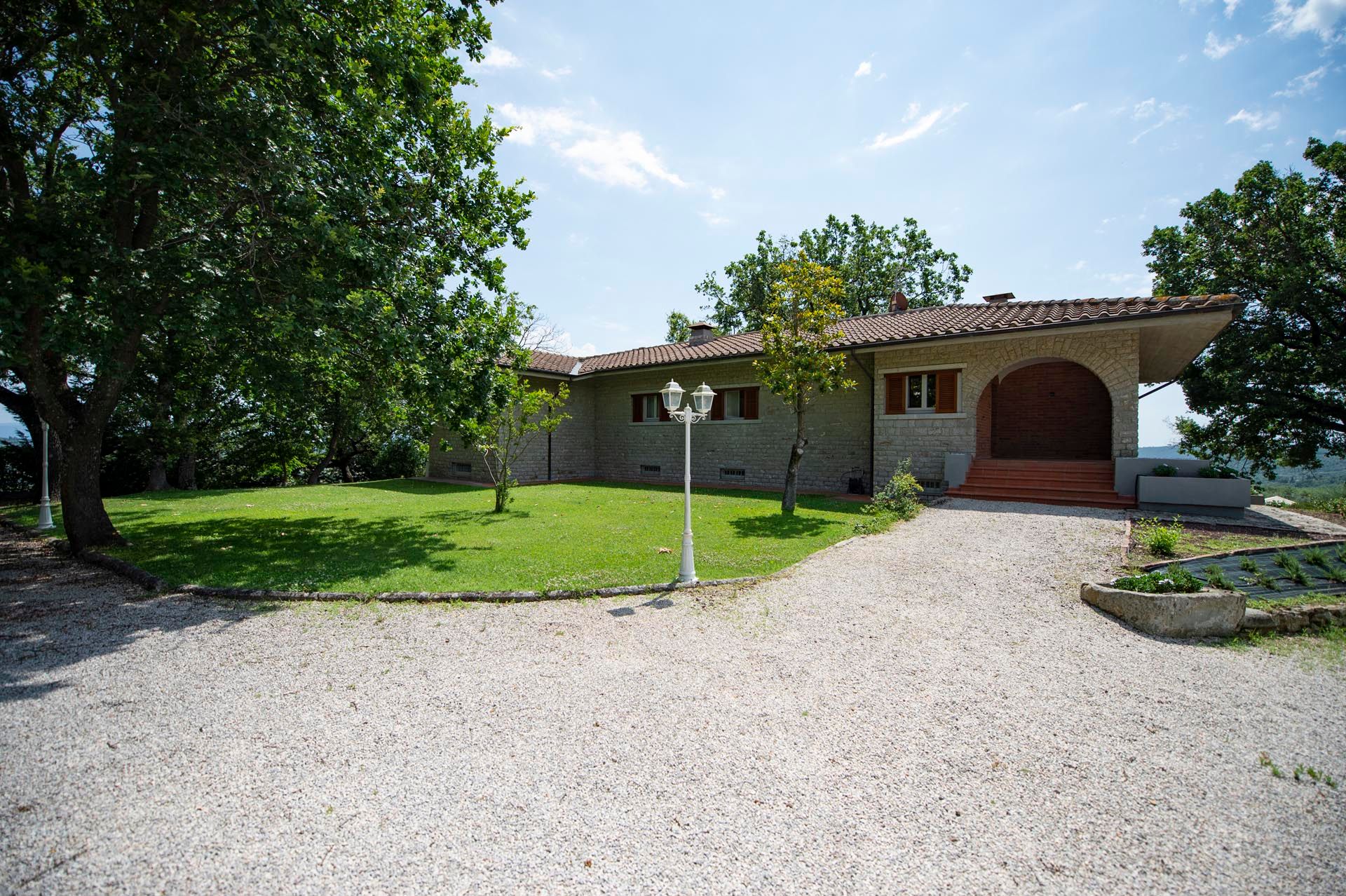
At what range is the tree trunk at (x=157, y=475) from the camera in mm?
17109

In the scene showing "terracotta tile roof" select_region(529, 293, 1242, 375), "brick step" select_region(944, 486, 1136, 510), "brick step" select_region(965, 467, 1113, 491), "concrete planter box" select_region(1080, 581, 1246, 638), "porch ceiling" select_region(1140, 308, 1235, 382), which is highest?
"terracotta tile roof" select_region(529, 293, 1242, 375)

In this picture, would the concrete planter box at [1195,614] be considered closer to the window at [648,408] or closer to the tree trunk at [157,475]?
the window at [648,408]

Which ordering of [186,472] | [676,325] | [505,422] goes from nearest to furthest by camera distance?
[505,422]
[186,472]
[676,325]

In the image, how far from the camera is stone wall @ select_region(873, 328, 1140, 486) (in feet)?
36.1

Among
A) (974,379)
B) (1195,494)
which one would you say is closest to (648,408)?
(974,379)

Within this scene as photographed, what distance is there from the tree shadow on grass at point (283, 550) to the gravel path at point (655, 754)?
118 cm

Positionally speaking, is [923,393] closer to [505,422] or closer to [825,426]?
[825,426]

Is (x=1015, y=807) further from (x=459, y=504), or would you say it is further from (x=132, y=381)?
(x=132, y=381)

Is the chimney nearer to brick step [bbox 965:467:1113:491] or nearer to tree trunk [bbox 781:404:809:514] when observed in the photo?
tree trunk [bbox 781:404:809:514]

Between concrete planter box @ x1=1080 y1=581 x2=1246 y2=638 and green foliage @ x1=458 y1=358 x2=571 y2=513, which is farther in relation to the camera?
green foliage @ x1=458 y1=358 x2=571 y2=513

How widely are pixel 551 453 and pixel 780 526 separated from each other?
10.9 m

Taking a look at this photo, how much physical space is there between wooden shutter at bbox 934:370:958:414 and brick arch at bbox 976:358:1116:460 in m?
1.82

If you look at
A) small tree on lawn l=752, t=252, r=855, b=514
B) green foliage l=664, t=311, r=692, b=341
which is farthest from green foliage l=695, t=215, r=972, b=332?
small tree on lawn l=752, t=252, r=855, b=514

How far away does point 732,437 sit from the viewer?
17.0 meters
